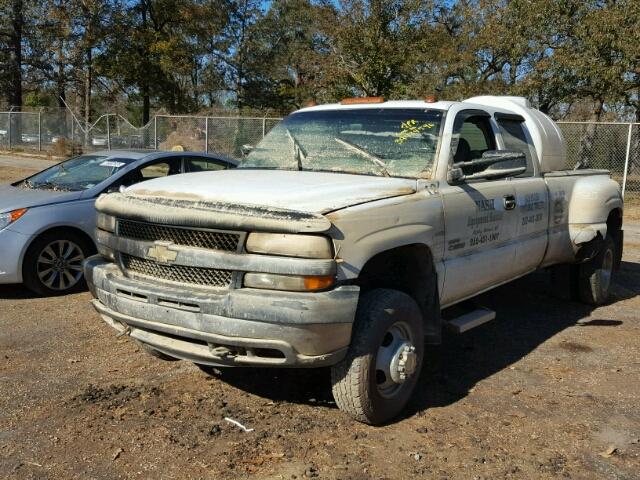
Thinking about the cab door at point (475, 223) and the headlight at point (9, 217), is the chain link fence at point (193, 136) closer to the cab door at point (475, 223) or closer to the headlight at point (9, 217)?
the cab door at point (475, 223)

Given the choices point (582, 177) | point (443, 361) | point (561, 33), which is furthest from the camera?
point (561, 33)

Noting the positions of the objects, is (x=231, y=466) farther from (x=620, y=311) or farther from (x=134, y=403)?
(x=620, y=311)

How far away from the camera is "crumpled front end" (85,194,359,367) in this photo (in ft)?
10.5

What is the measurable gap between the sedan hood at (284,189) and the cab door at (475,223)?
18.9 inches

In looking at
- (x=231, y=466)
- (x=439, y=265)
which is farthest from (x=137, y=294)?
(x=439, y=265)

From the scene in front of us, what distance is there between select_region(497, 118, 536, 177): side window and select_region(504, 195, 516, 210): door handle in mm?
584

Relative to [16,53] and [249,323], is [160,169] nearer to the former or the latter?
[249,323]

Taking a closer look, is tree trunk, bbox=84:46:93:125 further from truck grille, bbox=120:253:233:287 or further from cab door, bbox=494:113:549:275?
truck grille, bbox=120:253:233:287

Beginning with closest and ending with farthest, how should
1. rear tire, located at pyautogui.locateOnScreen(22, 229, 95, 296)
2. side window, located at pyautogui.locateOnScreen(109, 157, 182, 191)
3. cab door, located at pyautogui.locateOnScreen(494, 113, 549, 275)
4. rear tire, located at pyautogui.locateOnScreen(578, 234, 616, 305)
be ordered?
cab door, located at pyautogui.locateOnScreen(494, 113, 549, 275)
rear tire, located at pyautogui.locateOnScreen(22, 229, 95, 296)
rear tire, located at pyautogui.locateOnScreen(578, 234, 616, 305)
side window, located at pyautogui.locateOnScreen(109, 157, 182, 191)

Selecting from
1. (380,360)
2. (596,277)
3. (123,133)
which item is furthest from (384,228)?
(123,133)

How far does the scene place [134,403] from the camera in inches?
156

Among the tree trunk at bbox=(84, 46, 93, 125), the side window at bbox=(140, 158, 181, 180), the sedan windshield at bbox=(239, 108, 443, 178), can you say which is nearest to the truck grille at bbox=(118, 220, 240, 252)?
the sedan windshield at bbox=(239, 108, 443, 178)

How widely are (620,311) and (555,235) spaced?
5.02 feet

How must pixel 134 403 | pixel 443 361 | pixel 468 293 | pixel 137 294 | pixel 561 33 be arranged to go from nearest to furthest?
pixel 137 294
pixel 134 403
pixel 468 293
pixel 443 361
pixel 561 33
